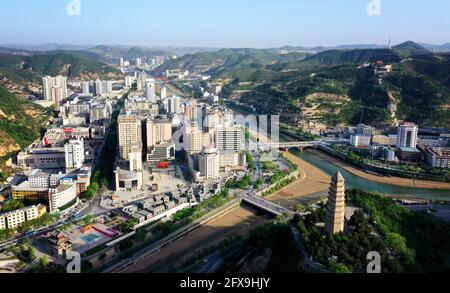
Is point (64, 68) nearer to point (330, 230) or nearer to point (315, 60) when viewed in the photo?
point (315, 60)

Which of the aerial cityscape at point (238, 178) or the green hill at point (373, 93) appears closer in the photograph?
the aerial cityscape at point (238, 178)

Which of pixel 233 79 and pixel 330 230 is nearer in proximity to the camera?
pixel 330 230

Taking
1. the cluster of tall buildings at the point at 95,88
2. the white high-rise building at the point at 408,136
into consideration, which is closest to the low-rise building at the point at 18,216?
the white high-rise building at the point at 408,136

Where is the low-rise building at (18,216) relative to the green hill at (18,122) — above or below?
below

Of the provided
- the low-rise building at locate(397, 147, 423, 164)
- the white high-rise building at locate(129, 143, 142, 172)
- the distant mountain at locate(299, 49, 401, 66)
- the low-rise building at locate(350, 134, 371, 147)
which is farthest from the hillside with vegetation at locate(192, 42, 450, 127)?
the white high-rise building at locate(129, 143, 142, 172)

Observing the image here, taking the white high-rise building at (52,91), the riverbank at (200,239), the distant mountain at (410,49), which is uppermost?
the distant mountain at (410,49)

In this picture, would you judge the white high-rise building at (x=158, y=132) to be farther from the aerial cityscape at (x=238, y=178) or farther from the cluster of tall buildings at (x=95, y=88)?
the cluster of tall buildings at (x=95, y=88)

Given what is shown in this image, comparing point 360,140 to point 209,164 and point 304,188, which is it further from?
point 209,164

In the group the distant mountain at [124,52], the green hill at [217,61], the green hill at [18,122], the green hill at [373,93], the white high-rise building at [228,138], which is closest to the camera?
the white high-rise building at [228,138]
